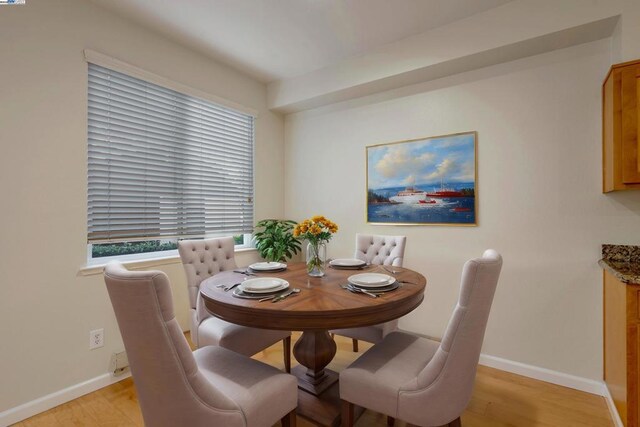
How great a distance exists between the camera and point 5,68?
1.85m

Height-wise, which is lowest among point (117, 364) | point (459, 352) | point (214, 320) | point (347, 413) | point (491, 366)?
point (491, 366)

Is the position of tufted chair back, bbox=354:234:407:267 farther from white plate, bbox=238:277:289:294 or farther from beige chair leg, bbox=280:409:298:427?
beige chair leg, bbox=280:409:298:427

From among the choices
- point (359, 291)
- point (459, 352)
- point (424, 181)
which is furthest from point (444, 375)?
point (424, 181)

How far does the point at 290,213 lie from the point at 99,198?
2086 millimetres

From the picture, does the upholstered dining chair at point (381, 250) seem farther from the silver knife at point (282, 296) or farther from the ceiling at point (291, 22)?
the ceiling at point (291, 22)

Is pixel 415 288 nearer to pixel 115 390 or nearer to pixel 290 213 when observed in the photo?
pixel 115 390

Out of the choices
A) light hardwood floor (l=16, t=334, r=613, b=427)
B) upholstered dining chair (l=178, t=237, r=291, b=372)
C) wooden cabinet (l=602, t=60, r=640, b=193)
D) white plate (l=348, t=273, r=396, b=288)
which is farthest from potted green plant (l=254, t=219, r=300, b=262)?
wooden cabinet (l=602, t=60, r=640, b=193)

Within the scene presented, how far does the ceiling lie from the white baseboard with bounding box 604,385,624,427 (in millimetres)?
2802

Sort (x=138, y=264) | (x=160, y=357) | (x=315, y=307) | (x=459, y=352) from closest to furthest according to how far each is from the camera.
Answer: (x=160, y=357), (x=459, y=352), (x=315, y=307), (x=138, y=264)

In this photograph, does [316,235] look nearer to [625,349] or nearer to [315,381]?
[315,381]

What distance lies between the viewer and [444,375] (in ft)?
3.98

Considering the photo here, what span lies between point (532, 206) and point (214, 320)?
253 cm

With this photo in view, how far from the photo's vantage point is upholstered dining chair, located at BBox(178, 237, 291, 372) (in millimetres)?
1889

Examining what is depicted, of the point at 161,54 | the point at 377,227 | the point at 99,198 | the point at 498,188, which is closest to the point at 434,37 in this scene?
the point at 498,188
